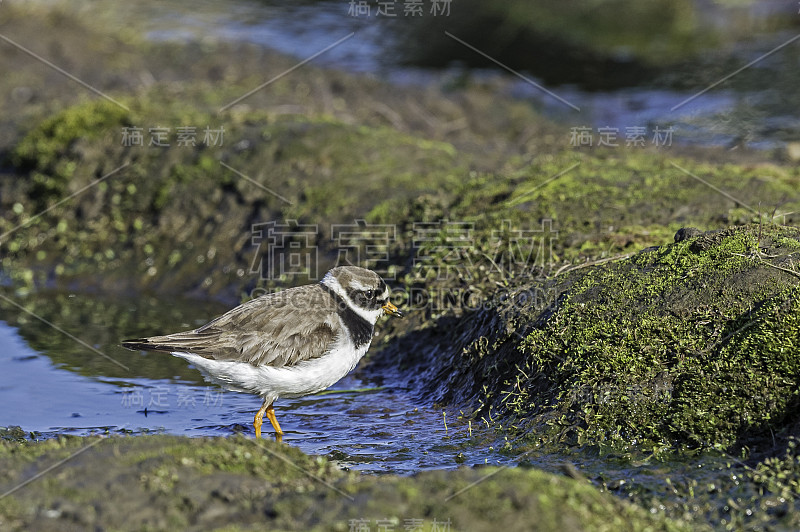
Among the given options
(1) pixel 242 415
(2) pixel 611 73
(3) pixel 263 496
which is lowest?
(1) pixel 242 415

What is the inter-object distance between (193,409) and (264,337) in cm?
151

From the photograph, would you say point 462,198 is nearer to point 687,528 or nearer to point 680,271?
point 680,271

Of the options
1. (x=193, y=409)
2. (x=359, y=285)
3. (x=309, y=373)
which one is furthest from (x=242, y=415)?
(x=359, y=285)

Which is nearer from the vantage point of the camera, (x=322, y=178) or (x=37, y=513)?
(x=37, y=513)

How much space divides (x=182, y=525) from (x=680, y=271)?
4879mm

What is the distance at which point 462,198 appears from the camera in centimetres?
1204

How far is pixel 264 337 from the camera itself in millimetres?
8438

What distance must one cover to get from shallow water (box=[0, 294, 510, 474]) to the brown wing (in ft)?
2.78

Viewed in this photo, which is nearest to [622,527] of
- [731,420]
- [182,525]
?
[731,420]

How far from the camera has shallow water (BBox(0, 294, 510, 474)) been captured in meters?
7.93

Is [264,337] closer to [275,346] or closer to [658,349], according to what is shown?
[275,346]

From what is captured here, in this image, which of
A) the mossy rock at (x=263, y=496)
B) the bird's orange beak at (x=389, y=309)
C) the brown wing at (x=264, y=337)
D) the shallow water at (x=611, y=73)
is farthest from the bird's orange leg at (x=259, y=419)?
the shallow water at (x=611, y=73)

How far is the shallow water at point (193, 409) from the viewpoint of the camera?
7926 mm
